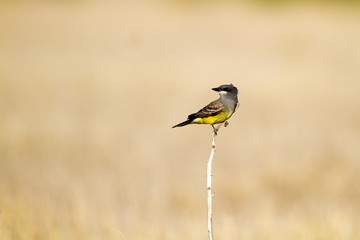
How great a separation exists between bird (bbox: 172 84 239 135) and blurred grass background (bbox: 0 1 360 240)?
2.04 meters

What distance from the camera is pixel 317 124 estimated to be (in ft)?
39.7

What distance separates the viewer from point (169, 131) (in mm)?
11328

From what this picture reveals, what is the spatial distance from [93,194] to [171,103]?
196 inches

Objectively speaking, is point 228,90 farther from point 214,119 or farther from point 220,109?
point 214,119

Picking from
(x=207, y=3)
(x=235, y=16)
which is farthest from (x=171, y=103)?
(x=207, y=3)

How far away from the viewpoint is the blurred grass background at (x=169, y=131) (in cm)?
632

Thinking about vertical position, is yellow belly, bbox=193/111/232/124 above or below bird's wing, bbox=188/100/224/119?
below

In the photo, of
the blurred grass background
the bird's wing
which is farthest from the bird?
the blurred grass background

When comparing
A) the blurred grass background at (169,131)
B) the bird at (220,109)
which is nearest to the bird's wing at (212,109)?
the bird at (220,109)

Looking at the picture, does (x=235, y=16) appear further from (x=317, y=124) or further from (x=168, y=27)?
(x=317, y=124)

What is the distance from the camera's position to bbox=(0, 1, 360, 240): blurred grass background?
6324 millimetres

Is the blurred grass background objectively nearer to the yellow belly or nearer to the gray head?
the yellow belly

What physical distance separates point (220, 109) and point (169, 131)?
7773mm

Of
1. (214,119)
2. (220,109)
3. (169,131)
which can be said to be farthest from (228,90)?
(169,131)
